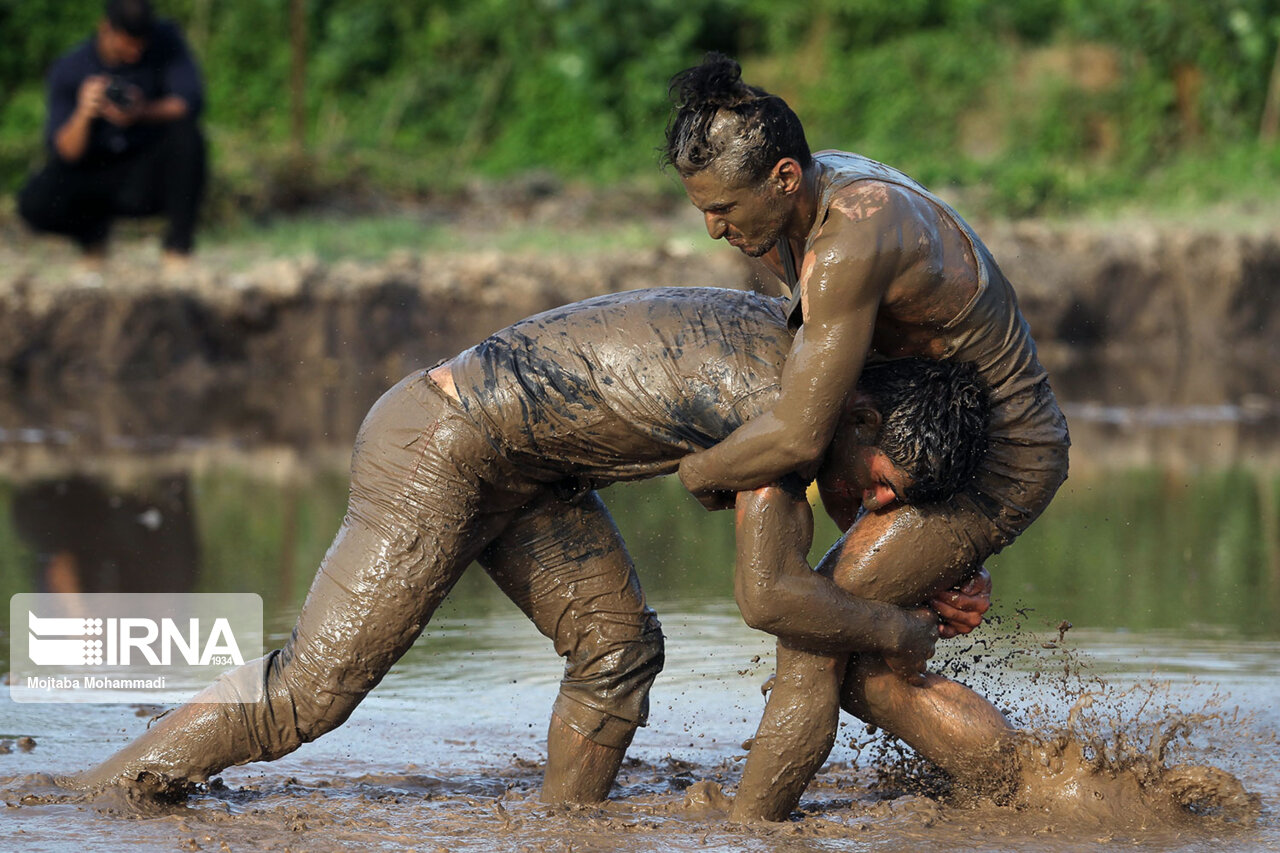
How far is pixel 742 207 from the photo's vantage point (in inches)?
151

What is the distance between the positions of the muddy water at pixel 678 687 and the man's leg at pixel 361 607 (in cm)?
17

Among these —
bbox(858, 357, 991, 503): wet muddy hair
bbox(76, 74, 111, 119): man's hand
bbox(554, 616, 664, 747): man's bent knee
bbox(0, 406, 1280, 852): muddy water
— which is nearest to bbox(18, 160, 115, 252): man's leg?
bbox(76, 74, 111, 119): man's hand

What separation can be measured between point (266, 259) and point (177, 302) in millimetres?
1113

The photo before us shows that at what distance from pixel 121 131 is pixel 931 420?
28.7 ft

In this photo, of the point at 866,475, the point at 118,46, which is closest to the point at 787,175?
the point at 866,475

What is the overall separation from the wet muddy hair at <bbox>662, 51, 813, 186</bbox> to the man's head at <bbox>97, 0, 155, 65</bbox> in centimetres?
804

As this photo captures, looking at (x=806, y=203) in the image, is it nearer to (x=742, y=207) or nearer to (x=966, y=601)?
(x=742, y=207)

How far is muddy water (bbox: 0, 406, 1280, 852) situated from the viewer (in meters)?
3.95

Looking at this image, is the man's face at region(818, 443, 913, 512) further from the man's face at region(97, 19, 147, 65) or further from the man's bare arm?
the man's face at region(97, 19, 147, 65)

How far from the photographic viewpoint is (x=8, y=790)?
162 inches

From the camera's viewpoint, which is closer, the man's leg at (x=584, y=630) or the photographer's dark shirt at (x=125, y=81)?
the man's leg at (x=584, y=630)

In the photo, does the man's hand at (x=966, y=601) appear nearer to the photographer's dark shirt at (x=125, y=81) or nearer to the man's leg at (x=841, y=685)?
the man's leg at (x=841, y=685)

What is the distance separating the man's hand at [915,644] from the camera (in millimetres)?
3998

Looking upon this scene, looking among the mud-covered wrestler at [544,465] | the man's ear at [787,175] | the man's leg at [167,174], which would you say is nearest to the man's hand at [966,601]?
the mud-covered wrestler at [544,465]
